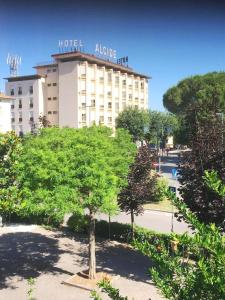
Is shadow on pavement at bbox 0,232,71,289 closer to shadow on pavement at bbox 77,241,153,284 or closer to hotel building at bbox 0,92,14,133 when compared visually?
shadow on pavement at bbox 77,241,153,284

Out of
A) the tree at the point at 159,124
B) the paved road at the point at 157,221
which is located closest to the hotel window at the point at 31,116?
the tree at the point at 159,124

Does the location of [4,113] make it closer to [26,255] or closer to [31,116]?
[31,116]

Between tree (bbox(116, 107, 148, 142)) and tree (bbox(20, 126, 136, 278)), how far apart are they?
55243mm

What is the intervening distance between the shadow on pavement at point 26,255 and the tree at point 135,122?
1918 inches

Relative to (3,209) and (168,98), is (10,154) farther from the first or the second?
(168,98)

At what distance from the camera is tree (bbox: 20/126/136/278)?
47.7ft

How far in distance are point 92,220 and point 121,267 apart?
301 centimetres

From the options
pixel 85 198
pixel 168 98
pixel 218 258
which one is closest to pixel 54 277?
pixel 85 198

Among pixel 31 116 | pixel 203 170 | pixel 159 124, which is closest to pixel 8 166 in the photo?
pixel 203 170

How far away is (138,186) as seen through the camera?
21703 millimetres

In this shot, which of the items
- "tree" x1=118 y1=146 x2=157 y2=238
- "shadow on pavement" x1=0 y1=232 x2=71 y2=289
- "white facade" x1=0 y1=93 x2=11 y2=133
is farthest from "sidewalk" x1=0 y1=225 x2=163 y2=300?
"white facade" x1=0 y1=93 x2=11 y2=133

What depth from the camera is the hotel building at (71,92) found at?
252 ft

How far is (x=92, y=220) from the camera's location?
663 inches

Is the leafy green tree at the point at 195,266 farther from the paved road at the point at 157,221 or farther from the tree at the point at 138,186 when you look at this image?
the paved road at the point at 157,221
